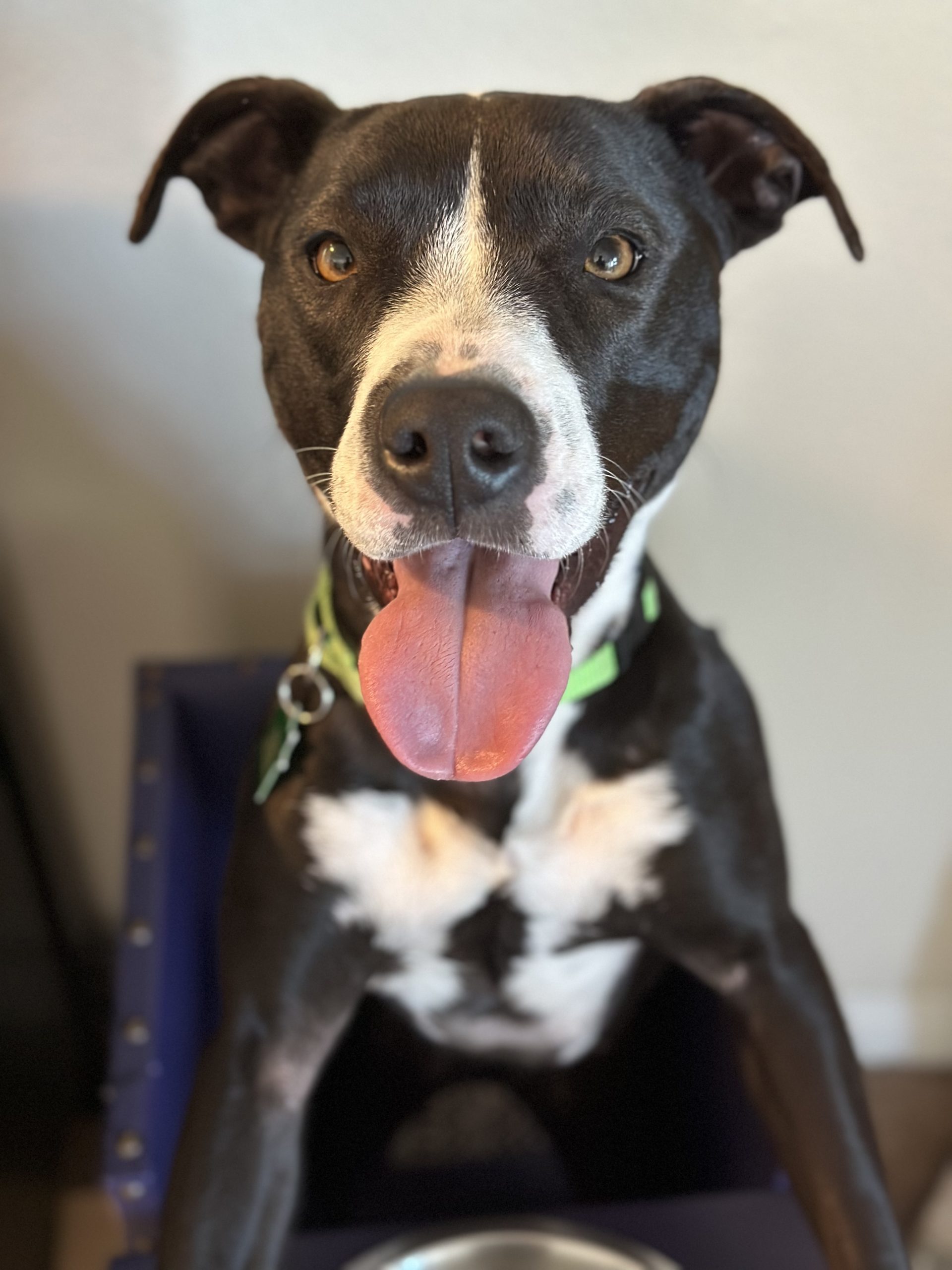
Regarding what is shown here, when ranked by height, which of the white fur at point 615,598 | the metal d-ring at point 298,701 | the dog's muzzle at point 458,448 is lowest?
the metal d-ring at point 298,701

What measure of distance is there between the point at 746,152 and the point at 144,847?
97 cm

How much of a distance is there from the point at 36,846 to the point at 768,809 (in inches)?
40.8

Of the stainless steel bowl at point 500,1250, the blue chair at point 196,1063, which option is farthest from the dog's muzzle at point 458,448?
the stainless steel bowl at point 500,1250

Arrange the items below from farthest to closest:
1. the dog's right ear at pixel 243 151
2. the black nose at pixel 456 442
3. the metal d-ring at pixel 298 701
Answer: the metal d-ring at pixel 298 701, the dog's right ear at pixel 243 151, the black nose at pixel 456 442

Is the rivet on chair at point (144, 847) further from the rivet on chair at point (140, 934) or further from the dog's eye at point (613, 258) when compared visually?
the dog's eye at point (613, 258)

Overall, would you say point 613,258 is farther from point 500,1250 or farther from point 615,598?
point 500,1250

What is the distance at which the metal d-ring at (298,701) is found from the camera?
110 centimetres

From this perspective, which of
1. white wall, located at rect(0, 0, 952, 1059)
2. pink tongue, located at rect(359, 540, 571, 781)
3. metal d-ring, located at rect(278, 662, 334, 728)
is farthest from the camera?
white wall, located at rect(0, 0, 952, 1059)

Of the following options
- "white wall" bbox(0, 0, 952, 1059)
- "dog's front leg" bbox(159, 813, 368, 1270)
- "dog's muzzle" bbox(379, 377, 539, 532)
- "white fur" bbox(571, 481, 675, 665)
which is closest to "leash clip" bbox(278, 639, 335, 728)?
"dog's front leg" bbox(159, 813, 368, 1270)

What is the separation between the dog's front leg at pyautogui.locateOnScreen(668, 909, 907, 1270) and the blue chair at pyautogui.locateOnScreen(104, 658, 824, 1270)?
0.43ft

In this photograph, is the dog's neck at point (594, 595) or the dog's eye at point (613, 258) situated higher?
the dog's eye at point (613, 258)

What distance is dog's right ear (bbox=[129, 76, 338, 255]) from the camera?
1.00 m

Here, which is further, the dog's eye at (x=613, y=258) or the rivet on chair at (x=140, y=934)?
the rivet on chair at (x=140, y=934)

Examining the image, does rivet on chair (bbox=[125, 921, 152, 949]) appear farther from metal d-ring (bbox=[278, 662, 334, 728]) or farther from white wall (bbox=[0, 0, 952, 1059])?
white wall (bbox=[0, 0, 952, 1059])
